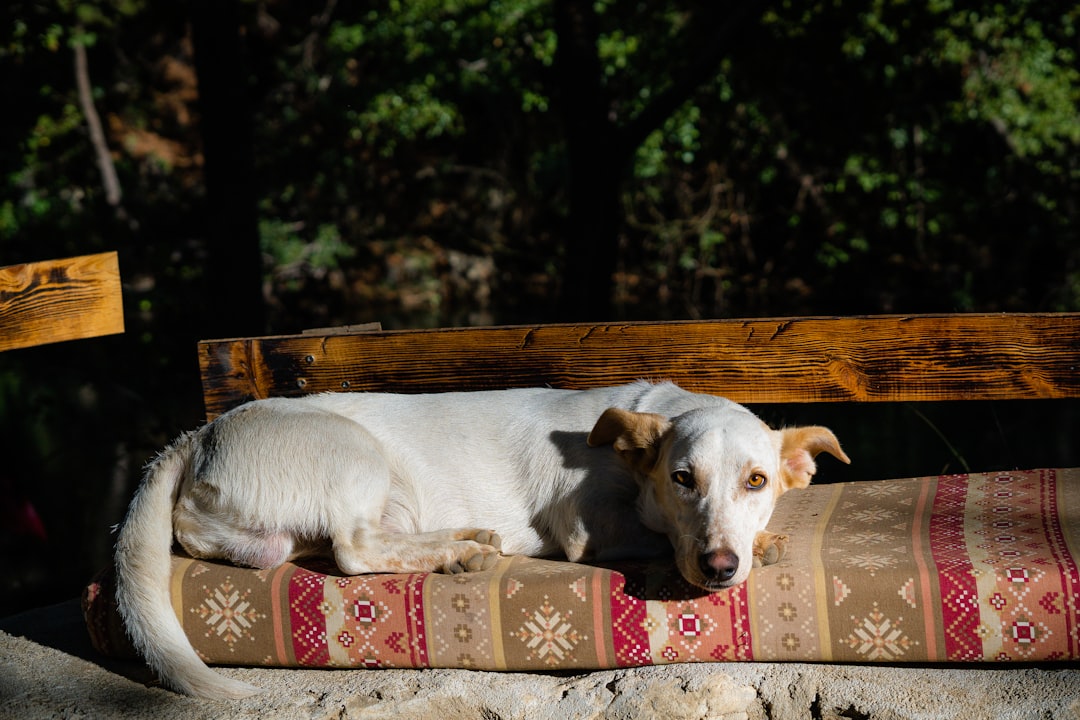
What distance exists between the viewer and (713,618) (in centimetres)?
293

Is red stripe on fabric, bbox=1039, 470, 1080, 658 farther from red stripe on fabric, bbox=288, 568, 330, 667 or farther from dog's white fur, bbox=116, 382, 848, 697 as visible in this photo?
red stripe on fabric, bbox=288, 568, 330, 667

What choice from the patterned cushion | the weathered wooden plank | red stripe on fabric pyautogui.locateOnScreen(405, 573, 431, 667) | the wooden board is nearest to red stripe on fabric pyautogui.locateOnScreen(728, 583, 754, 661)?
the patterned cushion

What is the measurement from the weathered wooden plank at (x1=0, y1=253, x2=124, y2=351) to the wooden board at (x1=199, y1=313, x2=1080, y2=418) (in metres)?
0.45

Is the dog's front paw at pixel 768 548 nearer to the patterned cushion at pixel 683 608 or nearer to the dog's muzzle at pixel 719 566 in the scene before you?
the patterned cushion at pixel 683 608

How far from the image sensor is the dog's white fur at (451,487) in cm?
300

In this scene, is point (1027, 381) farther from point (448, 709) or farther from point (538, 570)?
point (448, 709)

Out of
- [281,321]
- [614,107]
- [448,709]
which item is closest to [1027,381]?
[448,709]

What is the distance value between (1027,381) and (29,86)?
39.2 feet

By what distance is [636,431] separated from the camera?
3.24 metres

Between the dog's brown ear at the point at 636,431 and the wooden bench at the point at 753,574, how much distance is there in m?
0.38

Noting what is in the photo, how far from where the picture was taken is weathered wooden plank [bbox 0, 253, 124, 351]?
3814 mm

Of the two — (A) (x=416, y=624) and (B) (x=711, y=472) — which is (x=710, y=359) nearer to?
(B) (x=711, y=472)

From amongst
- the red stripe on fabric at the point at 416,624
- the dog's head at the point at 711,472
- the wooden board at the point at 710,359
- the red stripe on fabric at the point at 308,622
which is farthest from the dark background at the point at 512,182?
the red stripe on fabric at the point at 308,622

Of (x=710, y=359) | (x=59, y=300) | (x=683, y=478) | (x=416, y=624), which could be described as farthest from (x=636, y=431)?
(x=59, y=300)
